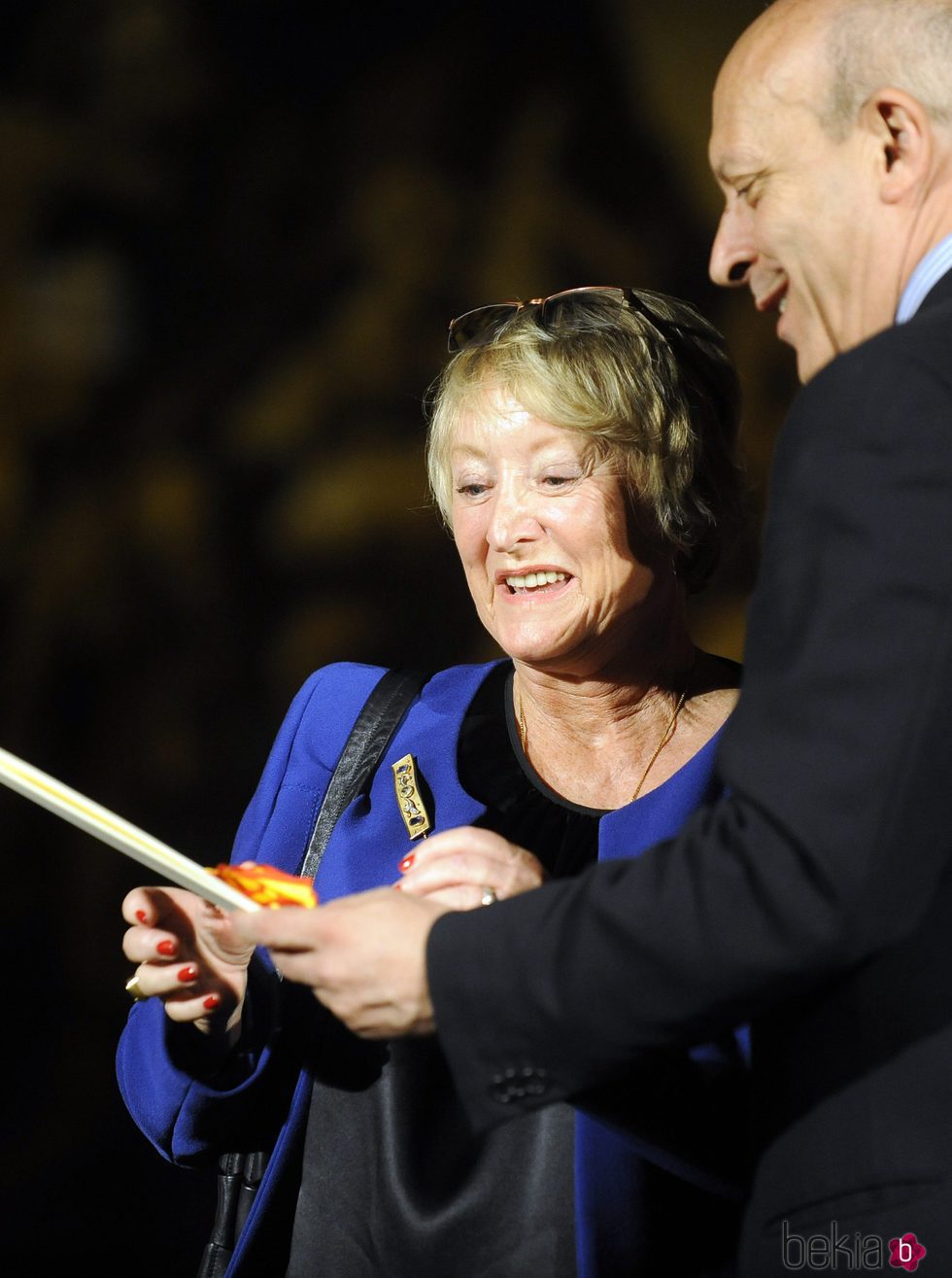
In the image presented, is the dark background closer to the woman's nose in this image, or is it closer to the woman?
the woman

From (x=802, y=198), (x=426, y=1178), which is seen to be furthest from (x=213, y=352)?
(x=802, y=198)

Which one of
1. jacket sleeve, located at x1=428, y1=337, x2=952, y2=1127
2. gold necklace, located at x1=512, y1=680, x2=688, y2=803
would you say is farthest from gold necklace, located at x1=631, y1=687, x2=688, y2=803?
jacket sleeve, located at x1=428, y1=337, x2=952, y2=1127

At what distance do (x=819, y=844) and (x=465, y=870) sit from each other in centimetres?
41

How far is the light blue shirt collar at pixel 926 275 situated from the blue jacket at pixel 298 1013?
0.71m

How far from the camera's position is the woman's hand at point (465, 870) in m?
1.09

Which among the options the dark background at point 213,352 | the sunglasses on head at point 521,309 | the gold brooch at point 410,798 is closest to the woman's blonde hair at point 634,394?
the sunglasses on head at point 521,309

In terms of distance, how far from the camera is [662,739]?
167cm

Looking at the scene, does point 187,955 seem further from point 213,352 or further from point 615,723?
point 213,352

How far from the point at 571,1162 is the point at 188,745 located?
1629 mm

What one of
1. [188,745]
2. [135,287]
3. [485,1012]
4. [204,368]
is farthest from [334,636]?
[485,1012]

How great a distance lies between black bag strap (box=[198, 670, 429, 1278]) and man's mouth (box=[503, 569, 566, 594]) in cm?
22

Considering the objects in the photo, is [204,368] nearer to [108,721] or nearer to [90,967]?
[108,721]

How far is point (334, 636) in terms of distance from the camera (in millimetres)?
2850

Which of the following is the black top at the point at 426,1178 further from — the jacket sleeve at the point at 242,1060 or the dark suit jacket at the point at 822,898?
the dark suit jacket at the point at 822,898
